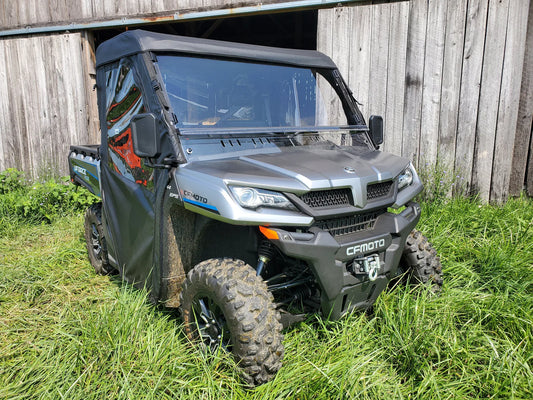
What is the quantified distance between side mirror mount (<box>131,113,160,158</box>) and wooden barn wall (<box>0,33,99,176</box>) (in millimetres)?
4742

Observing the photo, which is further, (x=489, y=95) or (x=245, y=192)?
(x=489, y=95)

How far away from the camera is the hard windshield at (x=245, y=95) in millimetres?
2613

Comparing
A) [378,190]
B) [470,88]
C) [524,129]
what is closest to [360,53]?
[470,88]

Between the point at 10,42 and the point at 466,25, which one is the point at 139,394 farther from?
the point at 10,42

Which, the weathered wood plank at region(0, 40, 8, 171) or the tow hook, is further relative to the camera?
the weathered wood plank at region(0, 40, 8, 171)

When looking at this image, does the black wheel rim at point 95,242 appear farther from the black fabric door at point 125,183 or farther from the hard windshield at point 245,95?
the hard windshield at point 245,95

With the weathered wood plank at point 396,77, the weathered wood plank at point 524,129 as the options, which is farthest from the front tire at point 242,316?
the weathered wood plank at point 524,129

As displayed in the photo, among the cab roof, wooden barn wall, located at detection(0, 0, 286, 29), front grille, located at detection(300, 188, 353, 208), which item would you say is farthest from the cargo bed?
wooden barn wall, located at detection(0, 0, 286, 29)

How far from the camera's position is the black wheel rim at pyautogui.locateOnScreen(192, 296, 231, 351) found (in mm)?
2326

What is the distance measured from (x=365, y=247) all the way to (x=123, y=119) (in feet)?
6.13

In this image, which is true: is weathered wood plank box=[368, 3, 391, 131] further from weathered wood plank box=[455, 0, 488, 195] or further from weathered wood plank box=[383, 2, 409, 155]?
weathered wood plank box=[455, 0, 488, 195]

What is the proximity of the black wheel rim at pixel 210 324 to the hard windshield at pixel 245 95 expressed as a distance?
3.43ft

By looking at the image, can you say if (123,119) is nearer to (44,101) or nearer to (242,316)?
(242,316)

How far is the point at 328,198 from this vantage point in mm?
2266
